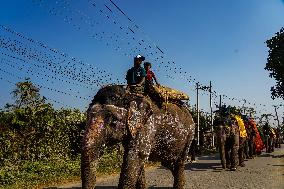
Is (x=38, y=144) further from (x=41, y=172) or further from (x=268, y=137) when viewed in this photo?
(x=268, y=137)

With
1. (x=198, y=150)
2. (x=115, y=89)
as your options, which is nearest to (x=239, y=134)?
(x=115, y=89)

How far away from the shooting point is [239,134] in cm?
1822

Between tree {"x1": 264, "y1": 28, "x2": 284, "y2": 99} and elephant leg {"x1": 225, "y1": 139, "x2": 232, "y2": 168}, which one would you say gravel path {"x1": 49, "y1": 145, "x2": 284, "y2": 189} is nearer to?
elephant leg {"x1": 225, "y1": 139, "x2": 232, "y2": 168}

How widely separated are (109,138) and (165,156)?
8.33 feet

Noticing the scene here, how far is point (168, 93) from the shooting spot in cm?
910

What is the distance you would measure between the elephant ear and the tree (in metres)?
27.2

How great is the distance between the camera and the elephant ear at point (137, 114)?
7.12 metres

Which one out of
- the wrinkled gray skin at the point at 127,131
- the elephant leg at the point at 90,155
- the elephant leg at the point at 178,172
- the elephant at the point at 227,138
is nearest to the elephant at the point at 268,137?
the elephant at the point at 227,138

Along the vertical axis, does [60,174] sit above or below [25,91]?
below

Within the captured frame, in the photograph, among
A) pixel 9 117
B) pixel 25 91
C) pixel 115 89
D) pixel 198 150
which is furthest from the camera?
pixel 198 150

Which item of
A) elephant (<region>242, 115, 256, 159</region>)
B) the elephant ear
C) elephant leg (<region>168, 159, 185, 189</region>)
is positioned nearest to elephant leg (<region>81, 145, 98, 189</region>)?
the elephant ear

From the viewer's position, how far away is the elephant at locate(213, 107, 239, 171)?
53.8 ft

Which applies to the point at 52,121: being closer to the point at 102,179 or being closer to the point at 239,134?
the point at 102,179

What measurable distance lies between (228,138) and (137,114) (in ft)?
34.4
